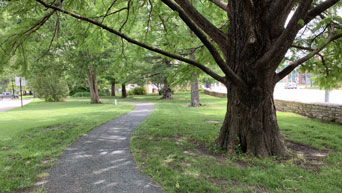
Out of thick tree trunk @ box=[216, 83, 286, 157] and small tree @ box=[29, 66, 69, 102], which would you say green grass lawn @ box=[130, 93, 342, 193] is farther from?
small tree @ box=[29, 66, 69, 102]

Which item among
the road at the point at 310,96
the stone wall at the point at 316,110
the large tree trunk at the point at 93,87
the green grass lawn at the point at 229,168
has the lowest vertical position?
the green grass lawn at the point at 229,168

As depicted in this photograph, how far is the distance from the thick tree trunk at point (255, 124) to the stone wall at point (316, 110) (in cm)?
606

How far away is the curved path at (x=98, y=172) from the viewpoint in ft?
11.2

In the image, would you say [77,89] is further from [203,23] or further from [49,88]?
[203,23]

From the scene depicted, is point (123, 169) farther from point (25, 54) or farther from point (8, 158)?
point (25, 54)

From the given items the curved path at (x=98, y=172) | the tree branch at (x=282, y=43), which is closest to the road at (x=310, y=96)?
the tree branch at (x=282, y=43)

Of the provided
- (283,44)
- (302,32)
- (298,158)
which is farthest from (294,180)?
(302,32)

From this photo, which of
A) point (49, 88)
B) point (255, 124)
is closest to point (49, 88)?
point (49, 88)

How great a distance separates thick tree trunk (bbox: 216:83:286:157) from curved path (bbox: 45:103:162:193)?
245 cm

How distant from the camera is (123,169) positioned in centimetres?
422

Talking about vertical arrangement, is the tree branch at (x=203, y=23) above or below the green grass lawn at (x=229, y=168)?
above

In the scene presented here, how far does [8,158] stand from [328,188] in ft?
21.6

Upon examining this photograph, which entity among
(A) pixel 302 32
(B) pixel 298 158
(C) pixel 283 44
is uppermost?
(A) pixel 302 32

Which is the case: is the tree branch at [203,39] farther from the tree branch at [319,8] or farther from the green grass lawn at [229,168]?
the tree branch at [319,8]
